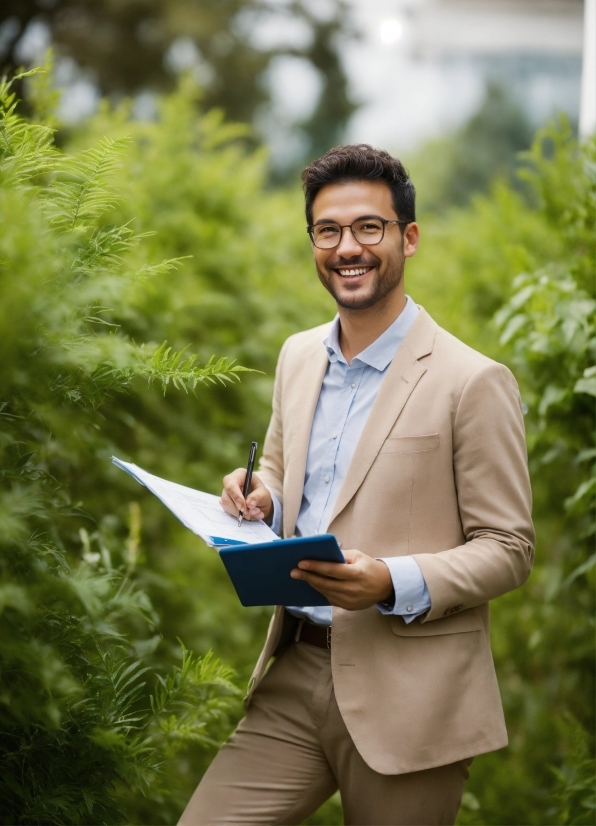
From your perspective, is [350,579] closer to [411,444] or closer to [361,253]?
[411,444]

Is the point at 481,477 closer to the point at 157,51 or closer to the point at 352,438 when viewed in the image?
the point at 352,438

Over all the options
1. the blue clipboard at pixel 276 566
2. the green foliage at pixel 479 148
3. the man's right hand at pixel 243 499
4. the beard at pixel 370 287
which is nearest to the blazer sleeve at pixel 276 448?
the man's right hand at pixel 243 499

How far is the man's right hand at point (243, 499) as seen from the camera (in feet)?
7.55

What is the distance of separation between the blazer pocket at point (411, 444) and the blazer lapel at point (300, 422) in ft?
1.01

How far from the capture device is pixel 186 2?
1563 cm

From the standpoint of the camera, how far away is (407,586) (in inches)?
80.3

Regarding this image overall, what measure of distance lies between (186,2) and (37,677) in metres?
16.2

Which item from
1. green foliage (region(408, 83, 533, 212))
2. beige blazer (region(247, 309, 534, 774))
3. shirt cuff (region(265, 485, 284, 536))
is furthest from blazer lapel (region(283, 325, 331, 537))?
green foliage (region(408, 83, 533, 212))

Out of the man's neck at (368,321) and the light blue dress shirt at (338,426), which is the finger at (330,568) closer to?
the light blue dress shirt at (338,426)

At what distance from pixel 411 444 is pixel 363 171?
75 centimetres

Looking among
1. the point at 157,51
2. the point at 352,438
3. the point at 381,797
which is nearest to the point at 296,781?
the point at 381,797

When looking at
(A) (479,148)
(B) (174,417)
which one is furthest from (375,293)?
(A) (479,148)

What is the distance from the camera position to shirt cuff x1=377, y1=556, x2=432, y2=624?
2039 mm

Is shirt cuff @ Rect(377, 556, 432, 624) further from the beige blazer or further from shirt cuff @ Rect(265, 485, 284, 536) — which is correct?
shirt cuff @ Rect(265, 485, 284, 536)
